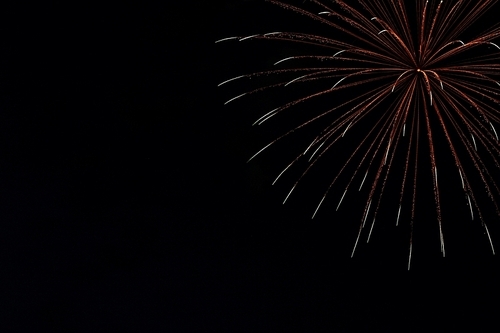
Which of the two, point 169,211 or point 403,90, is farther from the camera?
point 169,211

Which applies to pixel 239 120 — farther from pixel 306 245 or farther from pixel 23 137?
pixel 23 137

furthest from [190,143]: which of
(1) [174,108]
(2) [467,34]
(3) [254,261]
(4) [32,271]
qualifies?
(2) [467,34]

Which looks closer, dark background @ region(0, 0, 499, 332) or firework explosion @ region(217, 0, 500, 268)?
firework explosion @ region(217, 0, 500, 268)

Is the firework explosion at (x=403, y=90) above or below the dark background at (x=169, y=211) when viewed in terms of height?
above

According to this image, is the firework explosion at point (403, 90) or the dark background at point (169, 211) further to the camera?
the dark background at point (169, 211)

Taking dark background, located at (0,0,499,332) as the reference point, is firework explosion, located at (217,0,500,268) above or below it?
above
